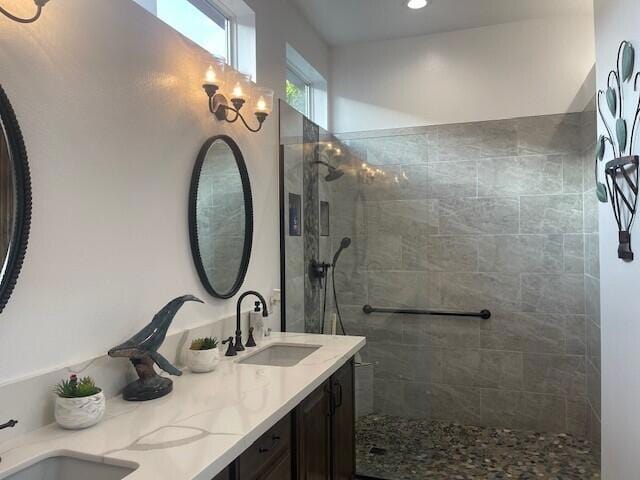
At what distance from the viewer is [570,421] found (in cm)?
335

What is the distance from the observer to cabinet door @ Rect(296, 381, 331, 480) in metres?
1.74

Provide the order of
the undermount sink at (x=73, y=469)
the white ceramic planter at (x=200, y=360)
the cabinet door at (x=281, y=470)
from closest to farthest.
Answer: the undermount sink at (x=73, y=469)
the cabinet door at (x=281, y=470)
the white ceramic planter at (x=200, y=360)

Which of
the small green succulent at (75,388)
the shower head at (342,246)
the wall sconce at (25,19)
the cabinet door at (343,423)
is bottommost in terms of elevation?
the cabinet door at (343,423)

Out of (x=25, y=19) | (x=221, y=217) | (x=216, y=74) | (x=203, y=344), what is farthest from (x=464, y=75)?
(x=25, y=19)

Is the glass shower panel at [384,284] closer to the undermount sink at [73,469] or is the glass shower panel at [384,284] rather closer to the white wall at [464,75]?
the white wall at [464,75]

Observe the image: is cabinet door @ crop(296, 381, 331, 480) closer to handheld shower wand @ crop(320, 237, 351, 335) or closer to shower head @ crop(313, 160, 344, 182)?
handheld shower wand @ crop(320, 237, 351, 335)

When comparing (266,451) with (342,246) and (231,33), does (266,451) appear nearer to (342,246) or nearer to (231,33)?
(342,246)

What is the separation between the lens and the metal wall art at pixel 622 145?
5.54 feet

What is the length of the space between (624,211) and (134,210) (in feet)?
6.06

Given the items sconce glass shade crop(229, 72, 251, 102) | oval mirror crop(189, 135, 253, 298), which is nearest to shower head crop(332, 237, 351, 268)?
oval mirror crop(189, 135, 253, 298)

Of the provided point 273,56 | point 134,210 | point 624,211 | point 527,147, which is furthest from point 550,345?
point 134,210

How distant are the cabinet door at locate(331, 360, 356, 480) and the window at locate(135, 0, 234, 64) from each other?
67.9 inches

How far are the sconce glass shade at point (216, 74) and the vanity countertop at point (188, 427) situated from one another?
121cm

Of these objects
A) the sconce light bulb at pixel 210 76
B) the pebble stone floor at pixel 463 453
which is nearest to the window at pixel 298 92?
the sconce light bulb at pixel 210 76
